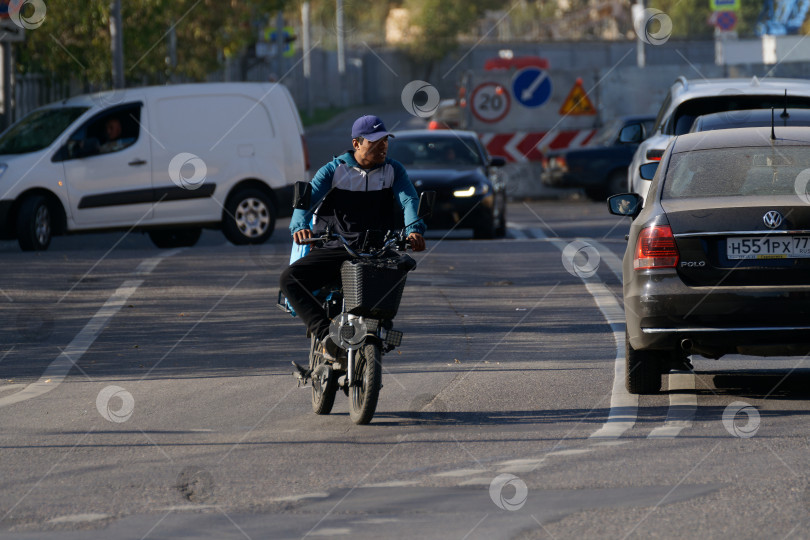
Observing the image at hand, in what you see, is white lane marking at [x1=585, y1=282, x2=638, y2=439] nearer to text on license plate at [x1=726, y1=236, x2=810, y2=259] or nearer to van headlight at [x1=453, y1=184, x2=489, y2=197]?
text on license plate at [x1=726, y1=236, x2=810, y2=259]

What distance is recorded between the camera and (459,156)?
2030 centimetres

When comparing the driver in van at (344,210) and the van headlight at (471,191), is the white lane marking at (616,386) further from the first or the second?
the van headlight at (471,191)

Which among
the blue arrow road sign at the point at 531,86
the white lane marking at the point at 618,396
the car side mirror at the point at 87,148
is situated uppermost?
the white lane marking at the point at 618,396

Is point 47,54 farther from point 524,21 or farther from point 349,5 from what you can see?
point 524,21

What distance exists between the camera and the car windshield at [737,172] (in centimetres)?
839

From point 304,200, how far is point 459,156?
41.6 feet

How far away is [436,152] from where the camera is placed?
2031cm

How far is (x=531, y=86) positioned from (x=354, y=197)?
18926mm

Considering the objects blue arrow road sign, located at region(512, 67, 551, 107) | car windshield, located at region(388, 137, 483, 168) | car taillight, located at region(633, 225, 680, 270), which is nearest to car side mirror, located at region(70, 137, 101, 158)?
car windshield, located at region(388, 137, 483, 168)

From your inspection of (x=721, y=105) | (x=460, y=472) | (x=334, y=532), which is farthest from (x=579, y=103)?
(x=334, y=532)

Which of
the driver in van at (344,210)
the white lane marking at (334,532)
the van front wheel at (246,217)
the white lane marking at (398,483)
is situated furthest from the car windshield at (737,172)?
the van front wheel at (246,217)

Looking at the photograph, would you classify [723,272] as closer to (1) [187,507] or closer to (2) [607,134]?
(1) [187,507]

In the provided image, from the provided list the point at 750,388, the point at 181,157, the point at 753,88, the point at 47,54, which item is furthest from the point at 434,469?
the point at 47,54

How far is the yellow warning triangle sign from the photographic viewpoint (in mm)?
28641
